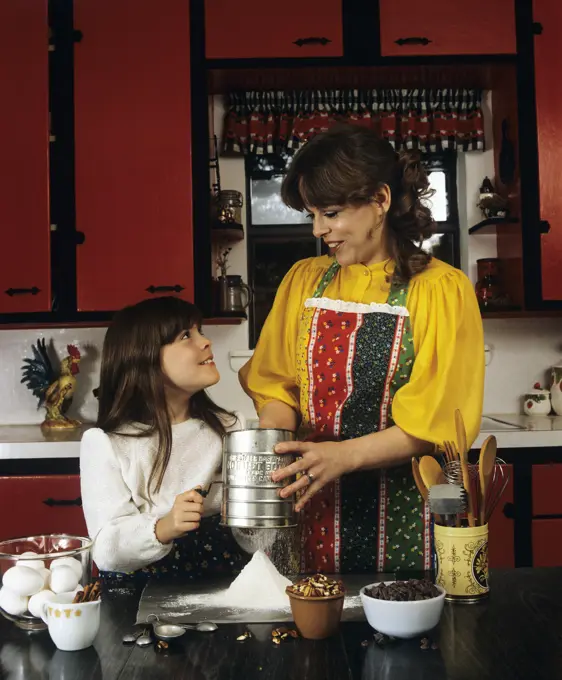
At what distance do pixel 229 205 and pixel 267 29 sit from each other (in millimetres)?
664

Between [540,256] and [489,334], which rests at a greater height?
[540,256]

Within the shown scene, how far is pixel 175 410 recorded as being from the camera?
1747 millimetres

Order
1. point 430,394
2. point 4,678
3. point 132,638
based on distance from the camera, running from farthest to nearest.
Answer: point 430,394 → point 132,638 → point 4,678

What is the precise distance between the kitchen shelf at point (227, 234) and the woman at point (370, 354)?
4.73 ft

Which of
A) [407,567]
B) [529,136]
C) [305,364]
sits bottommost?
[407,567]

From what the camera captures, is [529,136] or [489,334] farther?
[489,334]

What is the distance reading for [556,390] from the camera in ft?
10.8

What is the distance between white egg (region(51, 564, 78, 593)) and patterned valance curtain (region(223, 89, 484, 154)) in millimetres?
2490

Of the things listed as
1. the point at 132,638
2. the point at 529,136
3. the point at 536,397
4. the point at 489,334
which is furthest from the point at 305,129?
the point at 132,638

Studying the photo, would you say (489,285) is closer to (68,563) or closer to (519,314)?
(519,314)

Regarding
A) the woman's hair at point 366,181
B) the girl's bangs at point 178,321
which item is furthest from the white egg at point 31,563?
the woman's hair at point 366,181

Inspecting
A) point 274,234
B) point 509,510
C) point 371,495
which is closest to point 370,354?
point 371,495

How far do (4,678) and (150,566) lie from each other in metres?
0.68

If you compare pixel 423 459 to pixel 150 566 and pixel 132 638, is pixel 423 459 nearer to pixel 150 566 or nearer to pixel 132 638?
pixel 132 638
